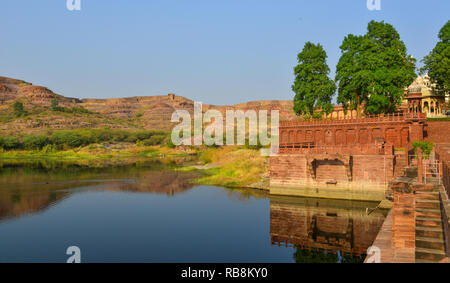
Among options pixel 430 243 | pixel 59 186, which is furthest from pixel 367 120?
pixel 59 186

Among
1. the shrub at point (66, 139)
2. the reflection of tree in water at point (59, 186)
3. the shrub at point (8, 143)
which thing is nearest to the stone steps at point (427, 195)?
the reflection of tree in water at point (59, 186)

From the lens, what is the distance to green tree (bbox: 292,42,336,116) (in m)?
46.1

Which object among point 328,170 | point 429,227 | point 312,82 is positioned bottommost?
point 429,227

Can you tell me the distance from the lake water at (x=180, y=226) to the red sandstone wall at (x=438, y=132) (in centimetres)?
1381

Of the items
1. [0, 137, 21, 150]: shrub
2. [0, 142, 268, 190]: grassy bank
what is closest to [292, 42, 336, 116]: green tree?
[0, 142, 268, 190]: grassy bank

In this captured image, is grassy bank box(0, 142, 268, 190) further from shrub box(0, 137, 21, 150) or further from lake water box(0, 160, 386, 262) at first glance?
lake water box(0, 160, 386, 262)

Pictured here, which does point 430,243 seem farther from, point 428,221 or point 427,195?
point 427,195

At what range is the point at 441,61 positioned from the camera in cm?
4122

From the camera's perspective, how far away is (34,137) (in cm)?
12800

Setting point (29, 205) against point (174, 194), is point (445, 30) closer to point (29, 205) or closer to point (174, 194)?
point (174, 194)

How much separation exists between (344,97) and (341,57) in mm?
5445

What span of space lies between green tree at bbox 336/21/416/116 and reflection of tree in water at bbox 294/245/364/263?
25.2 m

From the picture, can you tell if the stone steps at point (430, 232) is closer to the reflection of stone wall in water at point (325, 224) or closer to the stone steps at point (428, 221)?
the stone steps at point (428, 221)

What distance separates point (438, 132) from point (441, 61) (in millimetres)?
9492
